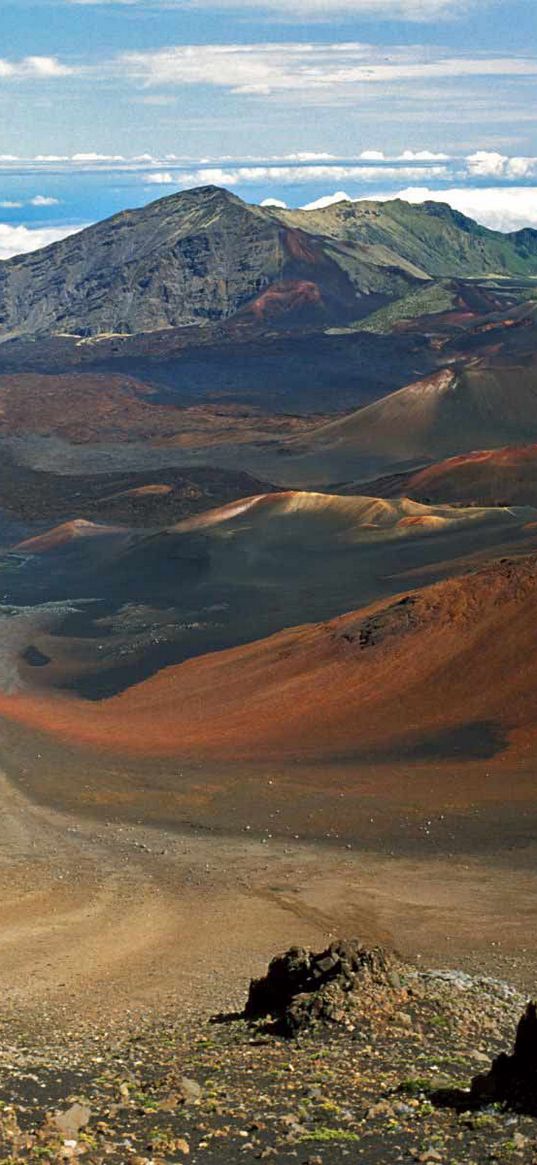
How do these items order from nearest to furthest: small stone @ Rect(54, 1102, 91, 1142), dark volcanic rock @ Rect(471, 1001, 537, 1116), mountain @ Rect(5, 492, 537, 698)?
small stone @ Rect(54, 1102, 91, 1142), dark volcanic rock @ Rect(471, 1001, 537, 1116), mountain @ Rect(5, 492, 537, 698)

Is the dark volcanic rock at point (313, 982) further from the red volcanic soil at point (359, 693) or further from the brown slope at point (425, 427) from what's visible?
the brown slope at point (425, 427)

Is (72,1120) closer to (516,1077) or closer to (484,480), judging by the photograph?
(516,1077)

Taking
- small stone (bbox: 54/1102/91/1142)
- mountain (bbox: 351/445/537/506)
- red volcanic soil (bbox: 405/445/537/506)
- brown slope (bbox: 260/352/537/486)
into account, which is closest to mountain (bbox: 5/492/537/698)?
mountain (bbox: 351/445/537/506)

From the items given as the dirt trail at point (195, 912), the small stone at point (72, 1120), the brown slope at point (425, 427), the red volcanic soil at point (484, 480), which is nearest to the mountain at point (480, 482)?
the red volcanic soil at point (484, 480)

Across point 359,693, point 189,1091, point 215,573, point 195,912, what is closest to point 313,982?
point 189,1091

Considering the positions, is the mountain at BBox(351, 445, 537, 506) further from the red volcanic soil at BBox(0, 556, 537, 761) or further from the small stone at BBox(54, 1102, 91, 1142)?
Result: the small stone at BBox(54, 1102, 91, 1142)

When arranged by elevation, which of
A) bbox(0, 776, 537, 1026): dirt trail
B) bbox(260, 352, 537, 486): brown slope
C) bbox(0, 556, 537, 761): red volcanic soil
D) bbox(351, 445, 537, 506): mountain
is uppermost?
bbox(260, 352, 537, 486): brown slope
